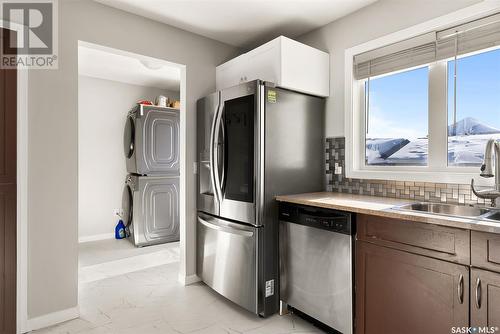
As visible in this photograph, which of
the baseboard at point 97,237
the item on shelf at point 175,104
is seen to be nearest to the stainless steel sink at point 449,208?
the item on shelf at point 175,104

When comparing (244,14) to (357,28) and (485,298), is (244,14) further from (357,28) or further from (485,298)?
(485,298)

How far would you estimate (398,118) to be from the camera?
2340 mm

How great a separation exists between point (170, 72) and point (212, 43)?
48.5 inches

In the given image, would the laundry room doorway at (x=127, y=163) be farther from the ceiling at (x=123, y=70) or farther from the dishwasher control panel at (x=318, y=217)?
the dishwasher control panel at (x=318, y=217)

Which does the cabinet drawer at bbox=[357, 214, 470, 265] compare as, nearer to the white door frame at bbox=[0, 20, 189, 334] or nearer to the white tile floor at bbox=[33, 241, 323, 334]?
the white tile floor at bbox=[33, 241, 323, 334]

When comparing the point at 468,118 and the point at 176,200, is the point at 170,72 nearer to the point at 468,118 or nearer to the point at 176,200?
the point at 176,200

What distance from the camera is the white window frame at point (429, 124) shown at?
185 centimetres

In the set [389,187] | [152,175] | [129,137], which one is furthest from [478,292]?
[129,137]

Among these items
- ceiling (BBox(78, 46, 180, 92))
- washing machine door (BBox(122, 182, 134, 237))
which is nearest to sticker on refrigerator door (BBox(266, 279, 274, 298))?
ceiling (BBox(78, 46, 180, 92))

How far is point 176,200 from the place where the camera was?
4.31 meters

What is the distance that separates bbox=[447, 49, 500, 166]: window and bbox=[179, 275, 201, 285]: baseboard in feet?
7.93

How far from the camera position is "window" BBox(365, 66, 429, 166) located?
2.18 meters

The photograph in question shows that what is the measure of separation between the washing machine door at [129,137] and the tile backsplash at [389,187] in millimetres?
2921

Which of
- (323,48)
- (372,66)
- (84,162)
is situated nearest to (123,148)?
(84,162)
